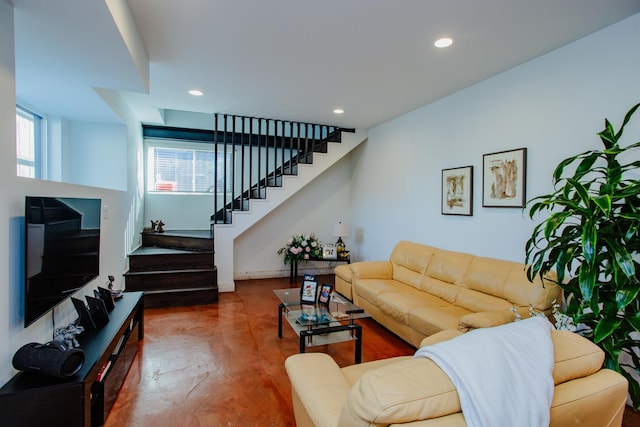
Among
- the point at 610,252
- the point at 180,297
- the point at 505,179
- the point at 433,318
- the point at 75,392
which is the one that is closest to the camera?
the point at 75,392

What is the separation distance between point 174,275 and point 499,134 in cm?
438

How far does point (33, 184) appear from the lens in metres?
1.91

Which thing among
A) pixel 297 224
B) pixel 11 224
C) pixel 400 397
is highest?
pixel 11 224

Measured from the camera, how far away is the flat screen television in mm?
1744

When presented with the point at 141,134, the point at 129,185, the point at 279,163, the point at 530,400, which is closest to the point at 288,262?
the point at 279,163

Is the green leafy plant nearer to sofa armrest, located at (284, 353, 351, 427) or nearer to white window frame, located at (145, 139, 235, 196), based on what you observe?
sofa armrest, located at (284, 353, 351, 427)

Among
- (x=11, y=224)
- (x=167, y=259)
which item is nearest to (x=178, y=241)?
A: (x=167, y=259)

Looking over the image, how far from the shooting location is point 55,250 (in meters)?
2.01

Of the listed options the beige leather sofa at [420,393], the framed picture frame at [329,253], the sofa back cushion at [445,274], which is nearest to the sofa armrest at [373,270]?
the sofa back cushion at [445,274]

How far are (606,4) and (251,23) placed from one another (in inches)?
95.4

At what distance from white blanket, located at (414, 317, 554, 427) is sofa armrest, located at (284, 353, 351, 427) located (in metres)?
0.48

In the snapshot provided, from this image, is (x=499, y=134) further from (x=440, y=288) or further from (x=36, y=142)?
(x=36, y=142)

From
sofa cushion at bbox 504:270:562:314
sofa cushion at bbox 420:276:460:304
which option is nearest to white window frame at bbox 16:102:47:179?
sofa cushion at bbox 420:276:460:304

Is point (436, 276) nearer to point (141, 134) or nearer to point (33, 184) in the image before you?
point (33, 184)
